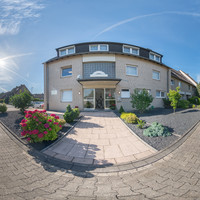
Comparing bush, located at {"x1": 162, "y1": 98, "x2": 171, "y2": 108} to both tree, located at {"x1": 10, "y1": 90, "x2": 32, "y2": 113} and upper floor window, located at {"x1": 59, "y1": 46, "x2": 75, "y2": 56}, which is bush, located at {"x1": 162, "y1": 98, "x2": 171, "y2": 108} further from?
tree, located at {"x1": 10, "y1": 90, "x2": 32, "y2": 113}

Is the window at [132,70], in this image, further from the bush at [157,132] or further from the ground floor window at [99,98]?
the bush at [157,132]

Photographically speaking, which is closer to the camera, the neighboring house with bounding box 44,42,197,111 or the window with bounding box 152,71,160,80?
the neighboring house with bounding box 44,42,197,111

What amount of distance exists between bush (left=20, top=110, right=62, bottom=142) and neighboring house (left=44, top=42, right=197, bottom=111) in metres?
7.36

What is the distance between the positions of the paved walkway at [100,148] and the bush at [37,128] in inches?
21.7

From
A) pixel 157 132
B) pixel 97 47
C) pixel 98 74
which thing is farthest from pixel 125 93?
pixel 157 132

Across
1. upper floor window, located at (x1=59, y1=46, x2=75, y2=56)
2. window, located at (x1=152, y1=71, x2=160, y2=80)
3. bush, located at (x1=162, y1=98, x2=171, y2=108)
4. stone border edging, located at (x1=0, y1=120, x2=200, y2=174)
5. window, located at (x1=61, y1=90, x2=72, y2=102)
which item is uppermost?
upper floor window, located at (x1=59, y1=46, x2=75, y2=56)

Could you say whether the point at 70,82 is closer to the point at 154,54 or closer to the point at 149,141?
the point at 149,141

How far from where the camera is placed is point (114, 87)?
11992 mm

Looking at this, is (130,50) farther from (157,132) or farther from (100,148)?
(100,148)

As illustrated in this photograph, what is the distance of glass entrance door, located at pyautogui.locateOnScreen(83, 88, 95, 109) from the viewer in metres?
12.1

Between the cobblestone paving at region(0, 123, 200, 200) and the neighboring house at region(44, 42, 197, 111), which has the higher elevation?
the neighboring house at region(44, 42, 197, 111)

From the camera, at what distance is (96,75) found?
11.7 metres

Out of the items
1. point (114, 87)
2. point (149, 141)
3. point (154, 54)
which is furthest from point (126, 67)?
point (149, 141)

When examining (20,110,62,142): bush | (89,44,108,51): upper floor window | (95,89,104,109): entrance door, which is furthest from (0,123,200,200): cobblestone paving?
(89,44,108,51): upper floor window
